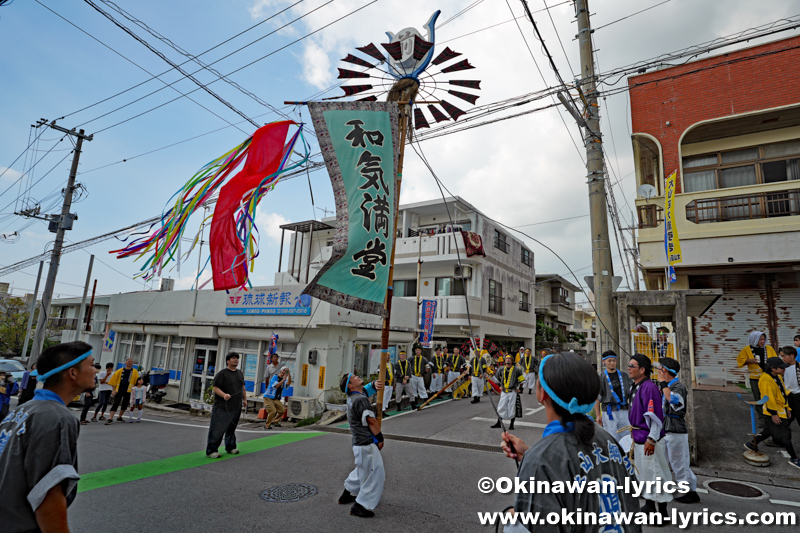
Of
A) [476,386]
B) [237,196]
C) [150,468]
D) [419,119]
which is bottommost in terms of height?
[150,468]

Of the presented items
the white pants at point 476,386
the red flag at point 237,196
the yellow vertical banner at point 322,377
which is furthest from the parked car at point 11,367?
the white pants at point 476,386

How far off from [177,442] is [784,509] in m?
10.6

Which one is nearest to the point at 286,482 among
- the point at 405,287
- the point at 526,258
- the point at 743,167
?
the point at 743,167

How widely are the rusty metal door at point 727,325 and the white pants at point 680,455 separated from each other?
10601 mm

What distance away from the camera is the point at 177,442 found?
8898 millimetres

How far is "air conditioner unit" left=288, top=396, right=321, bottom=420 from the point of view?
12.3 meters

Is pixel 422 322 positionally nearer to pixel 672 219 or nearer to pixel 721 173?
pixel 672 219

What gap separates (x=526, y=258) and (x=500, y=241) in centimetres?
549

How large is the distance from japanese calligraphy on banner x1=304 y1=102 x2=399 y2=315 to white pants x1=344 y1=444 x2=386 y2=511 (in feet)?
5.85

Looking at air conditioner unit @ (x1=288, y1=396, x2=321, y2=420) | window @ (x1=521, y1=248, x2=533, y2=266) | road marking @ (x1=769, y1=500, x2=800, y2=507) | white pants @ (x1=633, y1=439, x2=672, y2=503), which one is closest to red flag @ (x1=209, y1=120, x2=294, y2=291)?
air conditioner unit @ (x1=288, y1=396, x2=321, y2=420)

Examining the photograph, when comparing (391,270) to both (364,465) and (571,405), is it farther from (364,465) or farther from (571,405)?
(571,405)

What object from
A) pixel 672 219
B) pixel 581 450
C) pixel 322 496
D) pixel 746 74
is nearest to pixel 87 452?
pixel 322 496

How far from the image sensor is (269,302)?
14.0 metres

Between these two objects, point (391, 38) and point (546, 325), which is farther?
point (546, 325)
